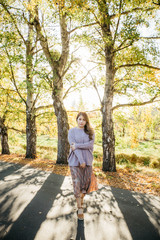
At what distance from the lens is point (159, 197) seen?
4512 millimetres

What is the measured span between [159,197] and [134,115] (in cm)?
614

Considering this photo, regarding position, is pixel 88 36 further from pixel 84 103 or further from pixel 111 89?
pixel 84 103

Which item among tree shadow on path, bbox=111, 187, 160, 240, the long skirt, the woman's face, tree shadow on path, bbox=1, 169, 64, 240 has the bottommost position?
tree shadow on path, bbox=111, 187, 160, 240

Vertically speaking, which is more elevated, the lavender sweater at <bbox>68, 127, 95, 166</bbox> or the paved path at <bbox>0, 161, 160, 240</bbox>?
the lavender sweater at <bbox>68, 127, 95, 166</bbox>

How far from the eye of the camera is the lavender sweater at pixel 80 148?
132 inches

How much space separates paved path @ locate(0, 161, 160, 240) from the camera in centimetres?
267

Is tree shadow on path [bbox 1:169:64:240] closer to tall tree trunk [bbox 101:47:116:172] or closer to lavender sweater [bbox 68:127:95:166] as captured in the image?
lavender sweater [bbox 68:127:95:166]

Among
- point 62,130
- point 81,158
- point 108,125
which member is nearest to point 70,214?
point 81,158

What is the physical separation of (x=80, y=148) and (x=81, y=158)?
22 centimetres

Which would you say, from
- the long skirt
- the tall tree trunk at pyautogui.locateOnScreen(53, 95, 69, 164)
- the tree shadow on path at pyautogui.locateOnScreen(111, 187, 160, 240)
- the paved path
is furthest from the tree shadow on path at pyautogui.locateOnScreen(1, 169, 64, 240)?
the tall tree trunk at pyautogui.locateOnScreen(53, 95, 69, 164)

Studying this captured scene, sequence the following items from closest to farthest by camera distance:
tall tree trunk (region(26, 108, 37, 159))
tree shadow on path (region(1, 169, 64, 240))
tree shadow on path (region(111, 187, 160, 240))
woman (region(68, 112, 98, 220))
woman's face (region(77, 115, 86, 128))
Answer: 1. tree shadow on path (region(1, 169, 64, 240))
2. tree shadow on path (region(111, 187, 160, 240))
3. woman (region(68, 112, 98, 220))
4. woman's face (region(77, 115, 86, 128))
5. tall tree trunk (region(26, 108, 37, 159))

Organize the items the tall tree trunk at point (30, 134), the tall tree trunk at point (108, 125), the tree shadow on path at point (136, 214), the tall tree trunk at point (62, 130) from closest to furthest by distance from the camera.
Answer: the tree shadow on path at point (136, 214) < the tall tree trunk at point (108, 125) < the tall tree trunk at point (62, 130) < the tall tree trunk at point (30, 134)

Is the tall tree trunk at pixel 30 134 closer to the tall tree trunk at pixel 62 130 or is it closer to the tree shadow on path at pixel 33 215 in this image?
the tall tree trunk at pixel 62 130

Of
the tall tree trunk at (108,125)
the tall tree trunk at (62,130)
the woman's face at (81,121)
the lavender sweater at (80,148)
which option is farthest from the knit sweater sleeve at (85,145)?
the tall tree trunk at (62,130)
